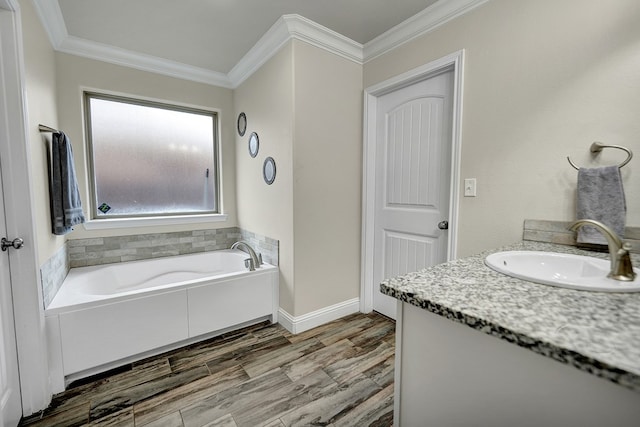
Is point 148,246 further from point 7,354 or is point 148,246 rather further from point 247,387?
point 247,387

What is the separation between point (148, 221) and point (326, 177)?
178 cm

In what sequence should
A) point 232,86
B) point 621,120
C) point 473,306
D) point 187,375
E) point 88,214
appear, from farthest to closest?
point 232,86, point 88,214, point 187,375, point 621,120, point 473,306

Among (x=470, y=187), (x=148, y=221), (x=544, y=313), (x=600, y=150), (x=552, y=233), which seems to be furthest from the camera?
(x=148, y=221)

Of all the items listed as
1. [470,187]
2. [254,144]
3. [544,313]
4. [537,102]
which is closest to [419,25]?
[537,102]

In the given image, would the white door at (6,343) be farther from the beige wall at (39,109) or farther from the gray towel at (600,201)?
the gray towel at (600,201)

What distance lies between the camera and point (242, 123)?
289cm

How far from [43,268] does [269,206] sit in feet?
4.89

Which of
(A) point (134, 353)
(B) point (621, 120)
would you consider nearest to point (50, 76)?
(A) point (134, 353)

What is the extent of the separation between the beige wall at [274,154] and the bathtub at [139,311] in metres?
→ 0.29

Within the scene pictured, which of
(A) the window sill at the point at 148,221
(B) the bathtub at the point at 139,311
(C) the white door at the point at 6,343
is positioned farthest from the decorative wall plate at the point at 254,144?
(C) the white door at the point at 6,343

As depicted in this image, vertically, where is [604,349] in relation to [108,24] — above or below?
below

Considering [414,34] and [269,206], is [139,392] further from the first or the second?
[414,34]

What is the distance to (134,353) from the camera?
1.80 metres

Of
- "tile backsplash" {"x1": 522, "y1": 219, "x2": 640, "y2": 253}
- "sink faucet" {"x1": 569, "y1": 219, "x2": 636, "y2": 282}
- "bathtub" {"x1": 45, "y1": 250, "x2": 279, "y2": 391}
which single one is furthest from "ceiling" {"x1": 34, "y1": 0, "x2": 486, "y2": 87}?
"bathtub" {"x1": 45, "y1": 250, "x2": 279, "y2": 391}
